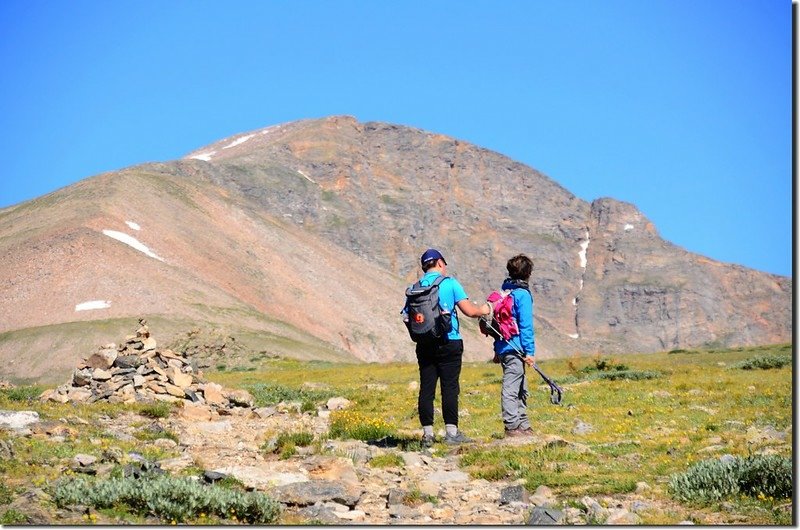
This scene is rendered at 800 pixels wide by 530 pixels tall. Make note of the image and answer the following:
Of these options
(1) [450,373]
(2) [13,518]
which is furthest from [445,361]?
(2) [13,518]

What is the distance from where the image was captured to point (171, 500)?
27.6ft

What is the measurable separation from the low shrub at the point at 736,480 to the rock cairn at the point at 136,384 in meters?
12.1

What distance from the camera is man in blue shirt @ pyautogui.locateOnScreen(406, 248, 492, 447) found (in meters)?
12.8

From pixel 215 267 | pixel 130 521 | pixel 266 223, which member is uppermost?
pixel 266 223

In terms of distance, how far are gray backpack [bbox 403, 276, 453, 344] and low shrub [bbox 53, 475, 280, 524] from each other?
14.3 feet

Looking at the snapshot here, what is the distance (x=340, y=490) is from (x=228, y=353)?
44.6 meters

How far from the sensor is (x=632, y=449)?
12.1 meters

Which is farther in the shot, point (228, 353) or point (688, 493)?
point (228, 353)

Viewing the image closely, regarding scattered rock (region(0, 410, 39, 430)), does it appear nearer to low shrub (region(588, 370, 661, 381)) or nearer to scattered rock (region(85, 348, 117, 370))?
scattered rock (region(85, 348, 117, 370))

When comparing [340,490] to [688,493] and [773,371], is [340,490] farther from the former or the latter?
[773,371]

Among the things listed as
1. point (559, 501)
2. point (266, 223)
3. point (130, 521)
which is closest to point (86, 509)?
point (130, 521)

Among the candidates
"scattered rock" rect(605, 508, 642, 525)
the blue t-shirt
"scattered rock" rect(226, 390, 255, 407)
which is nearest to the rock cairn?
"scattered rock" rect(226, 390, 255, 407)

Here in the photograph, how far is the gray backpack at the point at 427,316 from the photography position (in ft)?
41.1

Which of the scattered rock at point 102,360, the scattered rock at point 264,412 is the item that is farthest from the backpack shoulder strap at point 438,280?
the scattered rock at point 102,360
